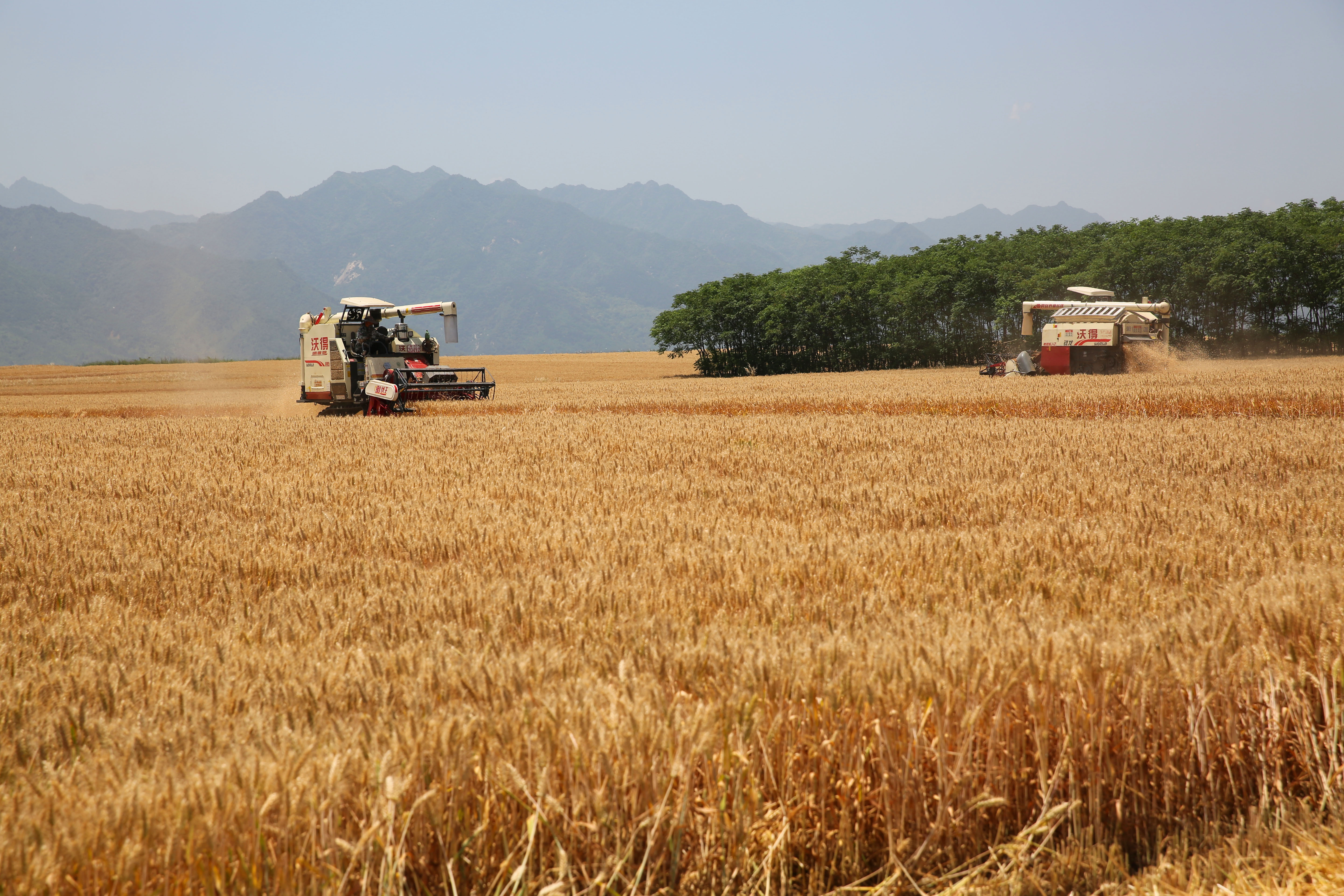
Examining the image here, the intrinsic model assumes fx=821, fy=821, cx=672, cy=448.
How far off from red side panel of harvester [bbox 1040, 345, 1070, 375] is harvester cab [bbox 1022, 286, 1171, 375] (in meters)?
0.01

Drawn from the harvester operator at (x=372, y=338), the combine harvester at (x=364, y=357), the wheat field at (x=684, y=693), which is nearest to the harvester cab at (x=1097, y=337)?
the combine harvester at (x=364, y=357)

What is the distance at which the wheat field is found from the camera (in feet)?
7.07

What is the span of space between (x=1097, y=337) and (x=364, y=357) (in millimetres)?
29370

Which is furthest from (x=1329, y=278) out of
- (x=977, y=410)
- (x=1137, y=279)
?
(x=977, y=410)

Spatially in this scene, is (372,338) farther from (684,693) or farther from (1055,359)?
(1055,359)

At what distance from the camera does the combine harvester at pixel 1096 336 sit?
35.1 m

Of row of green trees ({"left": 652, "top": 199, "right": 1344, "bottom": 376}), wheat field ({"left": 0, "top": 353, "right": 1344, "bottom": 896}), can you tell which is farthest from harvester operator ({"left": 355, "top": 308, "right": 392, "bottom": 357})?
row of green trees ({"left": 652, "top": 199, "right": 1344, "bottom": 376})

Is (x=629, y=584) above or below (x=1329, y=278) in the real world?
below

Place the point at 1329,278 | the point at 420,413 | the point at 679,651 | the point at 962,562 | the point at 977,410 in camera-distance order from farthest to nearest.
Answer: the point at 1329,278 → the point at 420,413 → the point at 977,410 → the point at 962,562 → the point at 679,651

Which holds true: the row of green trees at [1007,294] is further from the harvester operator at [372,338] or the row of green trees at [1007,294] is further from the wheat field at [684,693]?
→ the wheat field at [684,693]

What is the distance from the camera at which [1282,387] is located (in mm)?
22844

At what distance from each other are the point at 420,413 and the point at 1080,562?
18.6 metres

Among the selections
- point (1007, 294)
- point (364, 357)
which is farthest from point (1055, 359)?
point (1007, 294)

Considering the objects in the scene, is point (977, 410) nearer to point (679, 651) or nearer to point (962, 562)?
point (962, 562)
